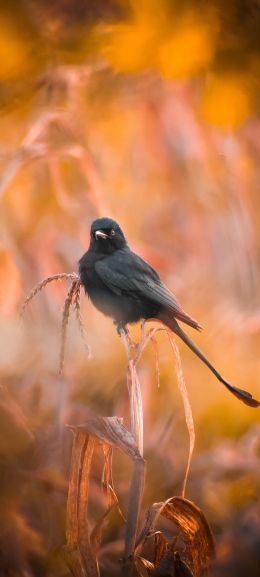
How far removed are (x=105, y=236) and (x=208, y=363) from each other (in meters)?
0.67

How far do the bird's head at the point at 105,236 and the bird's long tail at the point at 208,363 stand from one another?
37 centimetres

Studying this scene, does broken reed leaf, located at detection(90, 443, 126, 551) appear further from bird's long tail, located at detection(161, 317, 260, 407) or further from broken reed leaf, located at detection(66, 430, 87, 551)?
bird's long tail, located at detection(161, 317, 260, 407)

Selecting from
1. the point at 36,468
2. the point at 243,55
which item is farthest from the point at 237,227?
the point at 36,468

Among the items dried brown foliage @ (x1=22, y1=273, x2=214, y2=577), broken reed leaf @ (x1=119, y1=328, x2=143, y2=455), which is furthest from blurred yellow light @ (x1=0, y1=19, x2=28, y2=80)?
broken reed leaf @ (x1=119, y1=328, x2=143, y2=455)

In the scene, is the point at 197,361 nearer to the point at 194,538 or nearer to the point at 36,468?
the point at 36,468

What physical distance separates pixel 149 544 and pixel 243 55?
6.37 ft

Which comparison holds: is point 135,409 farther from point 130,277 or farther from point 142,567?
point 130,277

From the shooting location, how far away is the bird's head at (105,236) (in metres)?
2.48

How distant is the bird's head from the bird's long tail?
37 cm

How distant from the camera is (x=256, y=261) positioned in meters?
3.28

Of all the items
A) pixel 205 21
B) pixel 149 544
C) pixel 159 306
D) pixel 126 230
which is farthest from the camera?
pixel 126 230

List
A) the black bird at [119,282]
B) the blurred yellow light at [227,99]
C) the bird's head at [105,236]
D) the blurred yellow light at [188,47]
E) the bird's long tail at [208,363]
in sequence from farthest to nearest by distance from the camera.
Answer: the blurred yellow light at [227,99] < the blurred yellow light at [188,47] < the bird's head at [105,236] < the black bird at [119,282] < the bird's long tail at [208,363]

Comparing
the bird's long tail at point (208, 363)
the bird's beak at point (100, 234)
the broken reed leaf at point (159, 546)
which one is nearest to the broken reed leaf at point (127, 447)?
the broken reed leaf at point (159, 546)

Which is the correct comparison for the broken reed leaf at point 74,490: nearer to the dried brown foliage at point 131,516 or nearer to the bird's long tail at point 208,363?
the dried brown foliage at point 131,516
